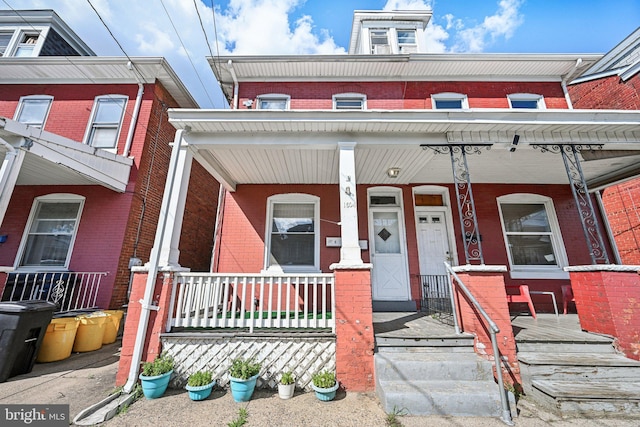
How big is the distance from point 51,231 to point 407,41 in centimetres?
1124

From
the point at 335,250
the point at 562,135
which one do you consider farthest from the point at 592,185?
the point at 335,250

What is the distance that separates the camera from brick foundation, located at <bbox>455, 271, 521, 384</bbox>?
123 inches

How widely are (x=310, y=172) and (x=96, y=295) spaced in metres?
5.24

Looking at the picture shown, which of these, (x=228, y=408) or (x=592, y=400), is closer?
(x=592, y=400)

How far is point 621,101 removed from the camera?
6.80 meters

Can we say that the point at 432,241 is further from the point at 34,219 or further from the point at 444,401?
the point at 34,219

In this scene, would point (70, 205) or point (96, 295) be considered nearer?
point (96, 295)

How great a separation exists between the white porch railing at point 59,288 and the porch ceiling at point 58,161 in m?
2.06

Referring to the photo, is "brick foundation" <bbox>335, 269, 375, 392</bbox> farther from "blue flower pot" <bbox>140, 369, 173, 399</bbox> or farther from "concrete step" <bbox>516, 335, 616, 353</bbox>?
"blue flower pot" <bbox>140, 369, 173, 399</bbox>

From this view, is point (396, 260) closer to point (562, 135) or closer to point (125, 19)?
point (562, 135)

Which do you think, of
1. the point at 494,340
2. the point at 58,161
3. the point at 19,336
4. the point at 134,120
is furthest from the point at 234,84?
the point at 494,340

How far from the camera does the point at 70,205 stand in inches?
240

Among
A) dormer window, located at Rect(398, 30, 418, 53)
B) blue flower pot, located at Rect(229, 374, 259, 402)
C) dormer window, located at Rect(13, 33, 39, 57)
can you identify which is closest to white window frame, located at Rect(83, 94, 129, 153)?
dormer window, located at Rect(13, 33, 39, 57)

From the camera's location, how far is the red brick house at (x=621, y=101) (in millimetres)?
5953
